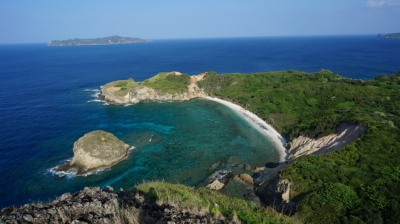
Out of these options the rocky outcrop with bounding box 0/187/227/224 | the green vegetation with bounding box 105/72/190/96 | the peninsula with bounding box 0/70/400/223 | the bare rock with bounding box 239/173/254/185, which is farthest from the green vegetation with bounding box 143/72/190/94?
the rocky outcrop with bounding box 0/187/227/224

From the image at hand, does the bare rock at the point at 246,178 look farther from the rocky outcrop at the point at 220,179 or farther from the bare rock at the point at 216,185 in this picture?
the bare rock at the point at 216,185

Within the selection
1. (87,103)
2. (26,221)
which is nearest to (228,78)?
(87,103)

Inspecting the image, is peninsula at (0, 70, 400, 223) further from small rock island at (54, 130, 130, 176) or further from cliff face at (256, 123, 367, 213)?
small rock island at (54, 130, 130, 176)

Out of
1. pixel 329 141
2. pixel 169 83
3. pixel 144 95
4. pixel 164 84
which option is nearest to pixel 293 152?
pixel 329 141

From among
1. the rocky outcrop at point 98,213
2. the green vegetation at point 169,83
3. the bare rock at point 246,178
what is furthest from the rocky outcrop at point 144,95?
the rocky outcrop at point 98,213

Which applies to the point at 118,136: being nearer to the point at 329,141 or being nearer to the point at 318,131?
the point at 318,131

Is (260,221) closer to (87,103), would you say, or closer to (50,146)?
(50,146)

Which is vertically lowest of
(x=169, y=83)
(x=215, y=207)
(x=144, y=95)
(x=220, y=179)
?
(x=220, y=179)
